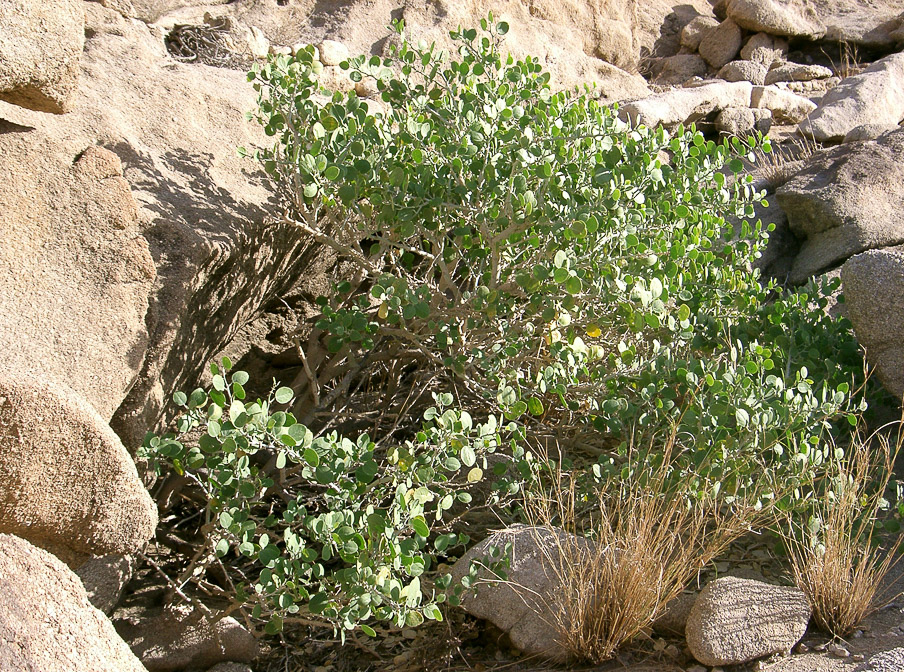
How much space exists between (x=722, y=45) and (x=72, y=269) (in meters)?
10.3

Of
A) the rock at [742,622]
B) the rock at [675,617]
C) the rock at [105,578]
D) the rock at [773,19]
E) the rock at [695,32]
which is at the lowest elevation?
the rock at [105,578]

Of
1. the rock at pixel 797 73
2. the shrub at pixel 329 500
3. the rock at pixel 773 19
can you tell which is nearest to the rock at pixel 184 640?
the shrub at pixel 329 500

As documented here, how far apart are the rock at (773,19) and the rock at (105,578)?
1030 centimetres

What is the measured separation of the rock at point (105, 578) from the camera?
92.7 inches

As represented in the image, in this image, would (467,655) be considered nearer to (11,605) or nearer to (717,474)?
(717,474)

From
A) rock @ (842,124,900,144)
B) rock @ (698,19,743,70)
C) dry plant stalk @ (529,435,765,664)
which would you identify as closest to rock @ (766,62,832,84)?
rock @ (698,19,743,70)

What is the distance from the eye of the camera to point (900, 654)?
2289mm

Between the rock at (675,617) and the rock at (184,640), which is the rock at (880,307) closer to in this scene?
the rock at (675,617)

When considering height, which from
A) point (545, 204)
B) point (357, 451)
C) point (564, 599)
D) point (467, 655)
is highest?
point (545, 204)

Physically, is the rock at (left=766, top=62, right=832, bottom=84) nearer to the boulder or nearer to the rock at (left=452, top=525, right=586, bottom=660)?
the boulder

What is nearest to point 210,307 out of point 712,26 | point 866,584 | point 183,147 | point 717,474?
point 183,147

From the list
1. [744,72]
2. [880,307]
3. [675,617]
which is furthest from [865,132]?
[675,617]

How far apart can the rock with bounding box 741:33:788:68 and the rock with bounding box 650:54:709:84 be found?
0.53 metres

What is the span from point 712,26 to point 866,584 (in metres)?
9.97
